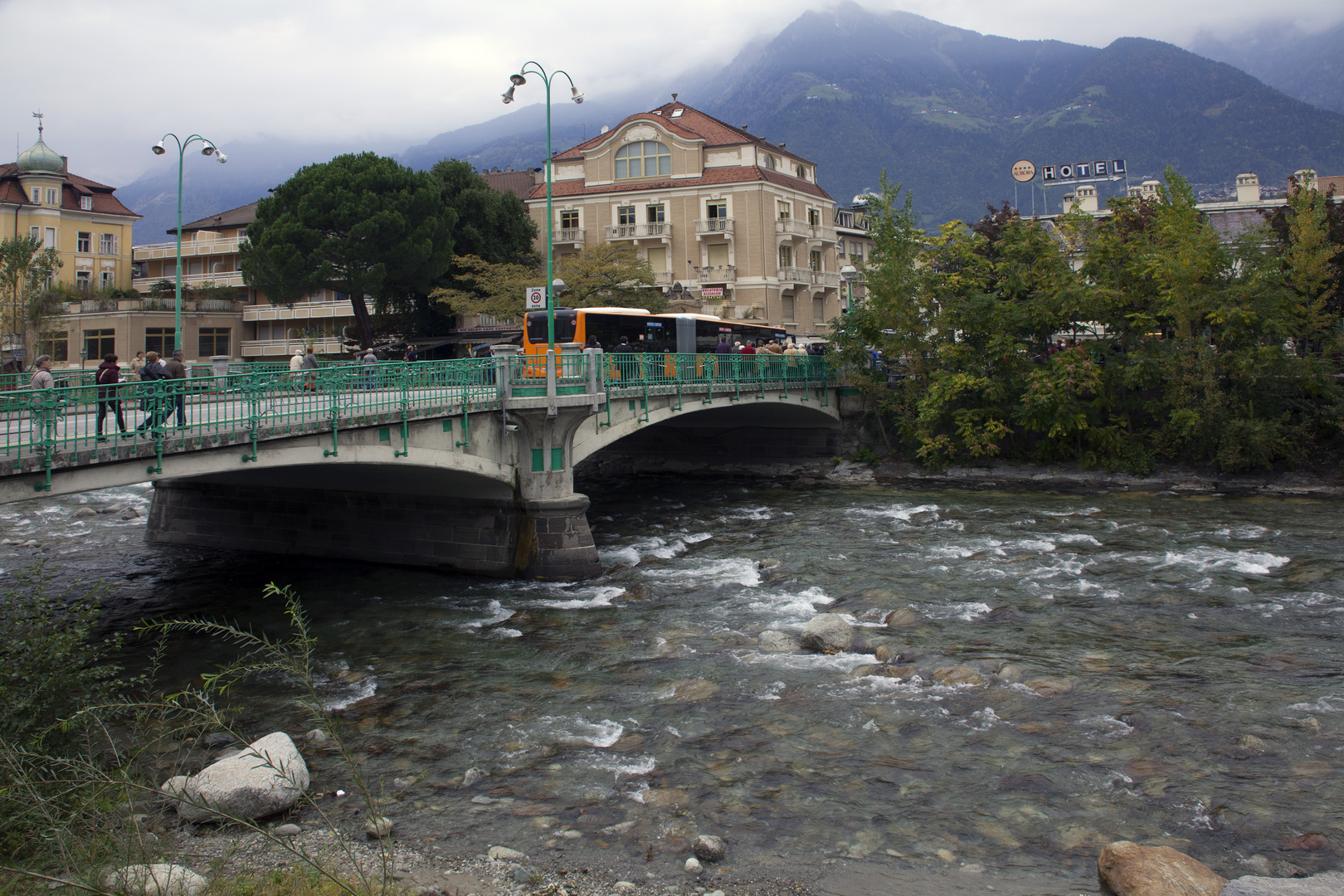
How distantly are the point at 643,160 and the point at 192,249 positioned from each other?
129 feet

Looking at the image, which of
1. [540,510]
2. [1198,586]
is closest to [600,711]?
[540,510]

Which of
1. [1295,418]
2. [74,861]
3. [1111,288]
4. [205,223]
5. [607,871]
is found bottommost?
[607,871]

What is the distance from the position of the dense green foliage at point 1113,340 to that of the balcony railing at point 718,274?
19.7m

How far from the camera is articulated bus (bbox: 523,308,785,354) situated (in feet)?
119

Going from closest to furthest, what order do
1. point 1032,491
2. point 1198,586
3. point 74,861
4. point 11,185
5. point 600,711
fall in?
point 74,861 → point 600,711 → point 1198,586 → point 1032,491 → point 11,185

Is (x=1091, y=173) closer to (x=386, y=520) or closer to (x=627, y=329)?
(x=627, y=329)

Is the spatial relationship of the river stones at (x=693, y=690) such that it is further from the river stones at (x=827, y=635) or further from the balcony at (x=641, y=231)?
the balcony at (x=641, y=231)

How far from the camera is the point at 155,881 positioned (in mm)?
6203

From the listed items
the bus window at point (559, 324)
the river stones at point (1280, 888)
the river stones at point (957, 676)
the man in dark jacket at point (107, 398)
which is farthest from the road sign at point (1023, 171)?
the river stones at point (1280, 888)

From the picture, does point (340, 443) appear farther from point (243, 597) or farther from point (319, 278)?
point (319, 278)

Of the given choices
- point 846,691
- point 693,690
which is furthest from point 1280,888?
point 693,690

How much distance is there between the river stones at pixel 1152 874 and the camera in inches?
337

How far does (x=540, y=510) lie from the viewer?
75.9ft

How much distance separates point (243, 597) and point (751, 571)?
12.1 metres
